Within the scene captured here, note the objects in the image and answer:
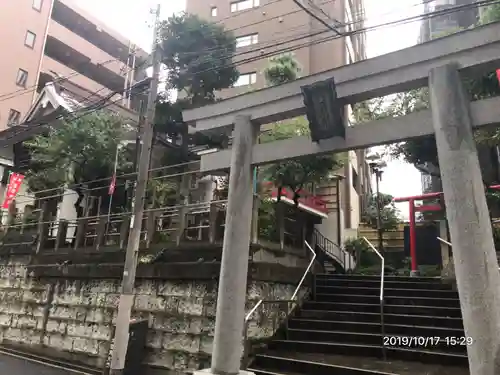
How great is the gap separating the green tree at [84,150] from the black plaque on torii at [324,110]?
32.0ft

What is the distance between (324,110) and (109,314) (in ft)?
28.2

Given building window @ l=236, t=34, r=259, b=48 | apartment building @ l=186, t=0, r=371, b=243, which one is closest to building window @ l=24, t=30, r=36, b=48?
apartment building @ l=186, t=0, r=371, b=243

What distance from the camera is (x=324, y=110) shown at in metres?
5.82

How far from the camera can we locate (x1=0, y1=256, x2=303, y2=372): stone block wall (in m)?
9.33

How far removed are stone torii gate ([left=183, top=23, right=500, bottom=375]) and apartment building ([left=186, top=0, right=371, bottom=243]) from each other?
12295 mm

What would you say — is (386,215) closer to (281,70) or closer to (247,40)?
(281,70)

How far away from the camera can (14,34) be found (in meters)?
31.5

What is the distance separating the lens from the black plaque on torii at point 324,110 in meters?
5.76

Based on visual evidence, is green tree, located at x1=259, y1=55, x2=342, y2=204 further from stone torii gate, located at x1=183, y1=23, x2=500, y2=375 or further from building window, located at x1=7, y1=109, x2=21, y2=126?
building window, located at x1=7, y1=109, x2=21, y2=126

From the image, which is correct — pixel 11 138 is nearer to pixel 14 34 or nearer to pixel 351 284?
pixel 14 34

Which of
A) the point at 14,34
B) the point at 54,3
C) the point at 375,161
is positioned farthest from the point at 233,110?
the point at 54,3

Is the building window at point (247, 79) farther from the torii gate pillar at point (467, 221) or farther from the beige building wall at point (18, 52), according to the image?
the torii gate pillar at point (467, 221)

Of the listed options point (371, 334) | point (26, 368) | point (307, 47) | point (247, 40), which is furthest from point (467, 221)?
point (247, 40)

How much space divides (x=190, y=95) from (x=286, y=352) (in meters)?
10.6
